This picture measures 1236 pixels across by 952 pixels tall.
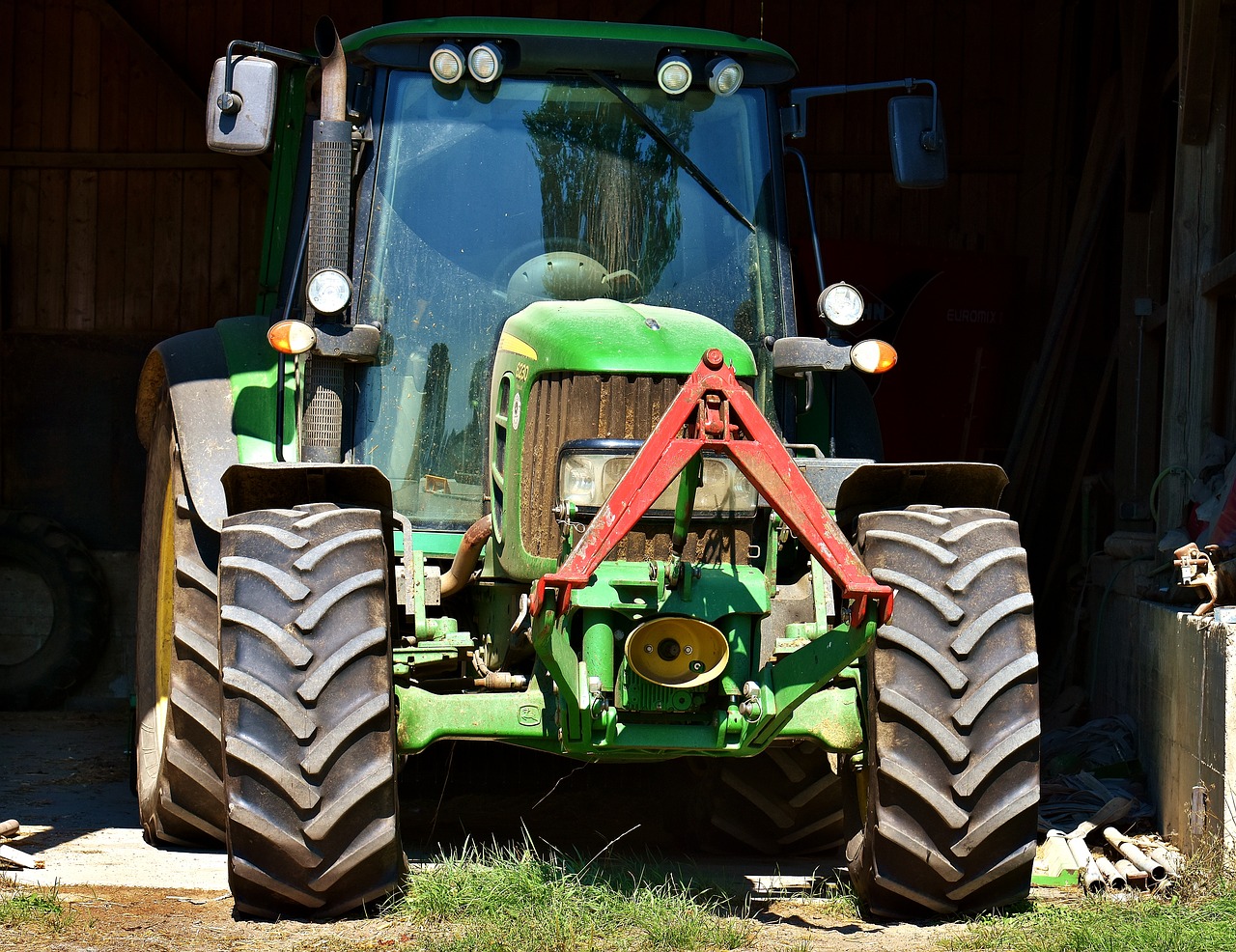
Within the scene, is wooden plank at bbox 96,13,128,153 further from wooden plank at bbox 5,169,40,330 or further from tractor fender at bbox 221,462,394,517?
tractor fender at bbox 221,462,394,517

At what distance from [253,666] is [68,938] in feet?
2.83

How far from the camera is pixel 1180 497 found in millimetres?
6484

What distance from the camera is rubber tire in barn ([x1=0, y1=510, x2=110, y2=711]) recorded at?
9.28 meters

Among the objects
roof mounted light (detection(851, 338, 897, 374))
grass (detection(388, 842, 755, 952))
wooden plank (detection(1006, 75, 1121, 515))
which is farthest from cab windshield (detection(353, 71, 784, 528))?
wooden plank (detection(1006, 75, 1121, 515))

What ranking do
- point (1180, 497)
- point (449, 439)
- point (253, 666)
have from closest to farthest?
point (253, 666), point (449, 439), point (1180, 497)

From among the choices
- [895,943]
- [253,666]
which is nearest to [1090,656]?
[895,943]

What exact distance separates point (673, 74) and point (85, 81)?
5893 mm

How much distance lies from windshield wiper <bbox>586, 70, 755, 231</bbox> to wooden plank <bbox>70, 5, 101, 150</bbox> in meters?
5.66

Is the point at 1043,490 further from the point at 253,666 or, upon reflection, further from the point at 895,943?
the point at 253,666

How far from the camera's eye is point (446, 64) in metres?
5.22

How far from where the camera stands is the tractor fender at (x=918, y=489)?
482 cm

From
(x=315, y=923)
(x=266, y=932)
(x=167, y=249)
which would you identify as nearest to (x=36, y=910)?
(x=266, y=932)

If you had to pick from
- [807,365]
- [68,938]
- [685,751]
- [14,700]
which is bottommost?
[14,700]

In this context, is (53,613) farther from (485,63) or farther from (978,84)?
(978,84)
